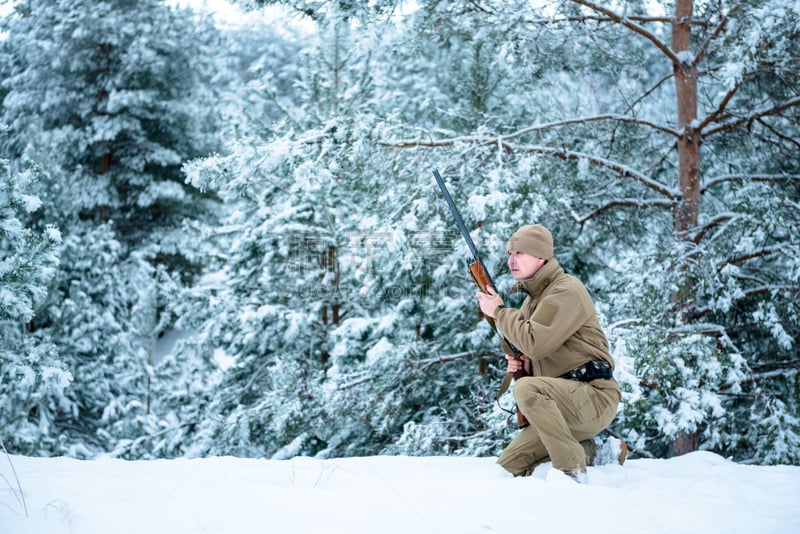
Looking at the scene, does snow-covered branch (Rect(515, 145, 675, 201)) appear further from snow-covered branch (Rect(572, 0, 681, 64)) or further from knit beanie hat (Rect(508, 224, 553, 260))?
knit beanie hat (Rect(508, 224, 553, 260))

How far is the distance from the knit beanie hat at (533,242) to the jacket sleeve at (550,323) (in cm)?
24

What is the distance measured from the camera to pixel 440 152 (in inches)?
273

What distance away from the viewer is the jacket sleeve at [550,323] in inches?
129

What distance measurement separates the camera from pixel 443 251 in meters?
7.08

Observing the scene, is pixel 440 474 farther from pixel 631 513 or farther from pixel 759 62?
pixel 759 62

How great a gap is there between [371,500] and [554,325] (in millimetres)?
1229

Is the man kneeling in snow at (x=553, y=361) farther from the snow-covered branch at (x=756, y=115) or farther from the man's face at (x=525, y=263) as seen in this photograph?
the snow-covered branch at (x=756, y=115)

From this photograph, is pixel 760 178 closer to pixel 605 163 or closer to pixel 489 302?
pixel 605 163

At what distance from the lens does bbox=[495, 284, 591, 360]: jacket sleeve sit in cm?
328

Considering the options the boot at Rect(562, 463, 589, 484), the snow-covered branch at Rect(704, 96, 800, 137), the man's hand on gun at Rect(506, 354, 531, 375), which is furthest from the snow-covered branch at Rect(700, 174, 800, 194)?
the boot at Rect(562, 463, 589, 484)

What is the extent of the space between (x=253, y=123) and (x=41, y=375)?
509 centimetres

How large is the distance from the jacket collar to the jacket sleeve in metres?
0.15

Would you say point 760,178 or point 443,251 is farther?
point 443,251

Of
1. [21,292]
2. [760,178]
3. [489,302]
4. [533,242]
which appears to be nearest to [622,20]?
[760,178]
